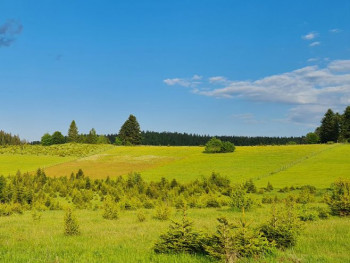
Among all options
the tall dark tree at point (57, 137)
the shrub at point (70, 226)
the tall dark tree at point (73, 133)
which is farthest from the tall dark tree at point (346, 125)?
the shrub at point (70, 226)

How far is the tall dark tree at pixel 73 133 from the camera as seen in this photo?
Result: 144875mm

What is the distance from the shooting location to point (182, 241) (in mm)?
8906

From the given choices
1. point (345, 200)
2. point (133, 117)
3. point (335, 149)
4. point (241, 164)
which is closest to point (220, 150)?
point (241, 164)

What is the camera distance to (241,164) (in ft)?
230

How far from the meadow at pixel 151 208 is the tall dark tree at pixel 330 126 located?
3108cm

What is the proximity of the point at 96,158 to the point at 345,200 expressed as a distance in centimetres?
7809

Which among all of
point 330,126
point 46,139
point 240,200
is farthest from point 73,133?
point 240,200

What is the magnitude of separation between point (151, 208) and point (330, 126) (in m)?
99.4

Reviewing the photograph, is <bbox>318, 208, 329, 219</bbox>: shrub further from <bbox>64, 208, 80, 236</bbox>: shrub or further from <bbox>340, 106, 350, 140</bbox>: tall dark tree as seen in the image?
<bbox>340, 106, 350, 140</bbox>: tall dark tree

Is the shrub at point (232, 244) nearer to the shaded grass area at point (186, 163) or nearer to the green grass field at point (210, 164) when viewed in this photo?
the green grass field at point (210, 164)

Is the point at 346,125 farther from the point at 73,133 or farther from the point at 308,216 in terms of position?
the point at 73,133

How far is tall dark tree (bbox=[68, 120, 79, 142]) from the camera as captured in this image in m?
145

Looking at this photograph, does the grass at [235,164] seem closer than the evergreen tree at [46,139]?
Yes

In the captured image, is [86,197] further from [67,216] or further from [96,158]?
[96,158]
